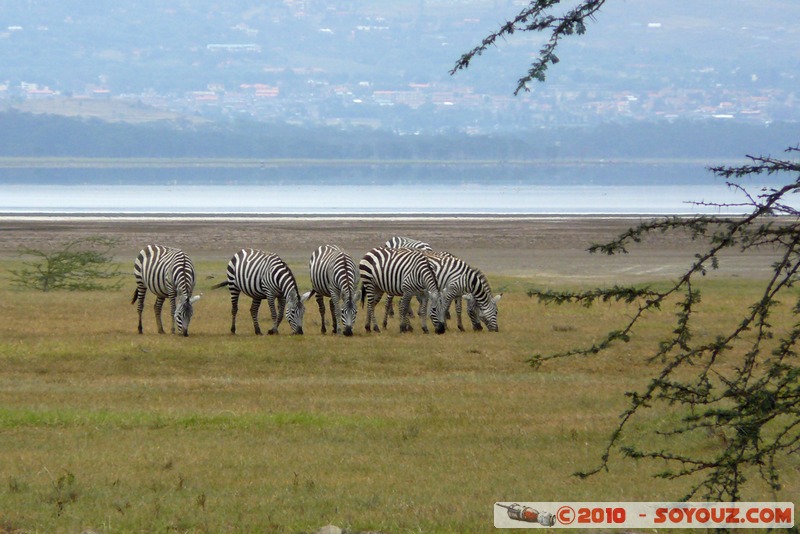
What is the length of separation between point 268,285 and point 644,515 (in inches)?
619

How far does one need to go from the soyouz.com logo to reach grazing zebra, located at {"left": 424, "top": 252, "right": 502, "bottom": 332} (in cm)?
1571

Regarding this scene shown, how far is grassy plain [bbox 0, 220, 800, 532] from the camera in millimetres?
11633

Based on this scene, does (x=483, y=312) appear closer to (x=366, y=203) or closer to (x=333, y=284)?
(x=333, y=284)

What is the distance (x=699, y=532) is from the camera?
36.1 feet

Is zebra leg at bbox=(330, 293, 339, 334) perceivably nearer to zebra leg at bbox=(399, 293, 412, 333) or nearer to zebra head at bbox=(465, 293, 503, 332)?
zebra leg at bbox=(399, 293, 412, 333)

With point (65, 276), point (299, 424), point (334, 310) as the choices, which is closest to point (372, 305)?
point (334, 310)

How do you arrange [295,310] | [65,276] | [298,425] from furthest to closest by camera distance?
[65,276], [295,310], [298,425]

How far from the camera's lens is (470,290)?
27.2m

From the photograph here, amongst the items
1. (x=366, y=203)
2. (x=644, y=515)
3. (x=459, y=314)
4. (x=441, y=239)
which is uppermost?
(x=366, y=203)

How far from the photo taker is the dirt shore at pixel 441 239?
50.2m

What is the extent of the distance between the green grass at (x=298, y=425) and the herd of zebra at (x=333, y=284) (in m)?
0.63

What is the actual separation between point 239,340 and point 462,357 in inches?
172

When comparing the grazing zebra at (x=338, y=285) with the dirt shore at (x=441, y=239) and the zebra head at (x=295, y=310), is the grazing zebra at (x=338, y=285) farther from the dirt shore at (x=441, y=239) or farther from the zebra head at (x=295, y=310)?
the dirt shore at (x=441, y=239)

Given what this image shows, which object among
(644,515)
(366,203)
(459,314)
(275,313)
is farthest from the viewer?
(366,203)
